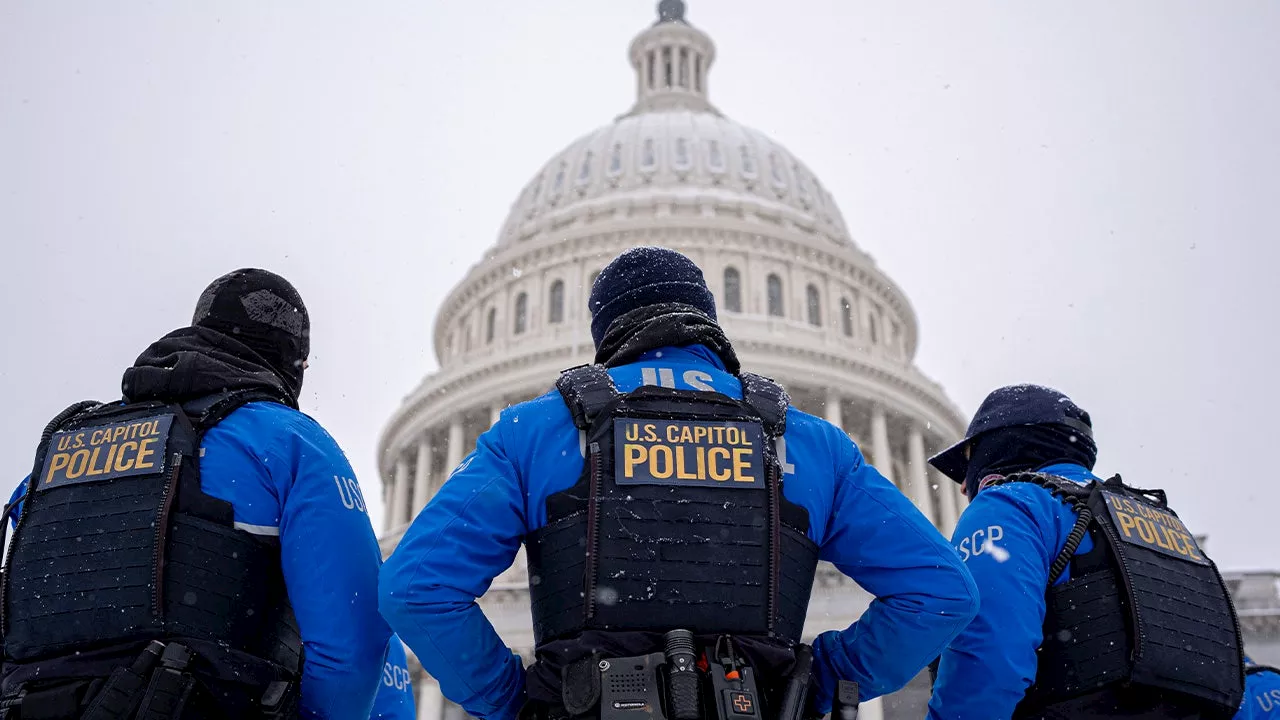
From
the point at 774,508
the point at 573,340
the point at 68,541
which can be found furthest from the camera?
the point at 573,340

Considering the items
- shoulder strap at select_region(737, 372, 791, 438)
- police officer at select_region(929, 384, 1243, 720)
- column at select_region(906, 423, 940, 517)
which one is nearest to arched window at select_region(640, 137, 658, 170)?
column at select_region(906, 423, 940, 517)

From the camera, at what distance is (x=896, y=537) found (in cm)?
390

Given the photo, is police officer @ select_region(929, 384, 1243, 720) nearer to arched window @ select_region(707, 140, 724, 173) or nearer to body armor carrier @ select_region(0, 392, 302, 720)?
body armor carrier @ select_region(0, 392, 302, 720)

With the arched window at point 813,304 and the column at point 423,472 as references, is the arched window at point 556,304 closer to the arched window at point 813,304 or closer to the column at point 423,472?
the column at point 423,472

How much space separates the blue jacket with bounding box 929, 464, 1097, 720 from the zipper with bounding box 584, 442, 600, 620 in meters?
1.61

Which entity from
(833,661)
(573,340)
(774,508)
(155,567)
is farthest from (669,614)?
(573,340)

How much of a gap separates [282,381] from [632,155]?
159ft

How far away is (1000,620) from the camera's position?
14.0ft

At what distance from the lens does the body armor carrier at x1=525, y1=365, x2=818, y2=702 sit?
3445mm

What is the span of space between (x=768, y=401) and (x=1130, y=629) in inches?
64.4

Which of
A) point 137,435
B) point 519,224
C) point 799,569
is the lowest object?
point 799,569

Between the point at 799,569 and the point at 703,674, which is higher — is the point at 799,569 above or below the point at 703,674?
above

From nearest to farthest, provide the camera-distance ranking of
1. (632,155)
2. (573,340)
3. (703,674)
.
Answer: (703,674), (573,340), (632,155)

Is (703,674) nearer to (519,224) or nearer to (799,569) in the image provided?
(799,569)
